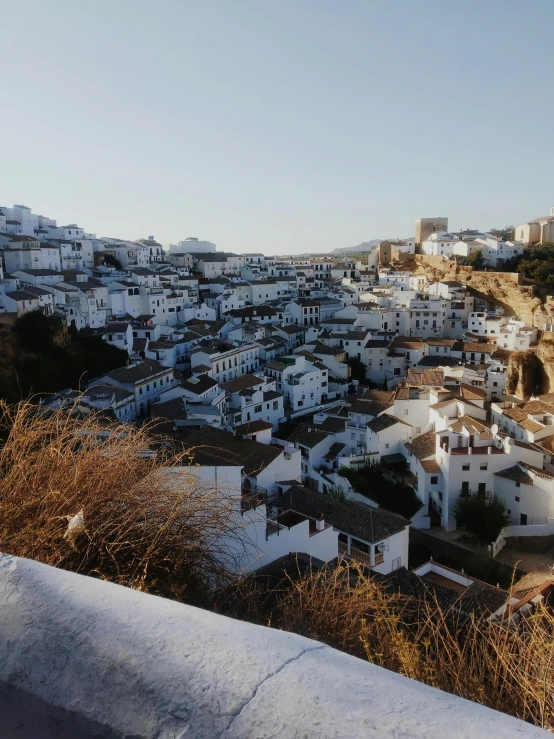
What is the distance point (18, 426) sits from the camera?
3475mm

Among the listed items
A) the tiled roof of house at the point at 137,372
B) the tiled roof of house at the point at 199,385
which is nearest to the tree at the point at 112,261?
the tiled roof of house at the point at 137,372

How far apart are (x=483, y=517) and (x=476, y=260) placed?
86.6 feet

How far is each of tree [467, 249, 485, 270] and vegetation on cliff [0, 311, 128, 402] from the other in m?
24.1

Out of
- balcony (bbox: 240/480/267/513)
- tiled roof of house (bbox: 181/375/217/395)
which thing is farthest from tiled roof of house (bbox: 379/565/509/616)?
tiled roof of house (bbox: 181/375/217/395)

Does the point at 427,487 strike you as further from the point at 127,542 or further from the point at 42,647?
the point at 42,647

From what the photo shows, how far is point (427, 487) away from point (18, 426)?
14.7 m

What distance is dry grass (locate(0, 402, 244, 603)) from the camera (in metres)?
2.87

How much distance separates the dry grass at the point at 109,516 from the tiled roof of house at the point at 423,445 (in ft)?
47.6

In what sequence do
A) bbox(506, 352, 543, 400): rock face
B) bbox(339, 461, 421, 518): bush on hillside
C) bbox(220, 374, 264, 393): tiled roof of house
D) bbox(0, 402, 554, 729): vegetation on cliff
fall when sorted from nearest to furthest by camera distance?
bbox(0, 402, 554, 729): vegetation on cliff → bbox(339, 461, 421, 518): bush on hillside → bbox(220, 374, 264, 393): tiled roof of house → bbox(506, 352, 543, 400): rock face

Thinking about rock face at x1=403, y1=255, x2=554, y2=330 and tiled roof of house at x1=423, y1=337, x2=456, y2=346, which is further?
rock face at x1=403, y1=255, x2=554, y2=330

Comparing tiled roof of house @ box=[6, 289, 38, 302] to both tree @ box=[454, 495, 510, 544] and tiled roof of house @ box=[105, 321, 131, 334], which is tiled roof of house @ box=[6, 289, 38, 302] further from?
Answer: tree @ box=[454, 495, 510, 544]

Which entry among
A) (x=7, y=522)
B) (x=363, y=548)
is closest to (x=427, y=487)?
(x=363, y=548)

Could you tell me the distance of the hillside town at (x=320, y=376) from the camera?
12242mm

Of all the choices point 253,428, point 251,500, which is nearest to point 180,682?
point 251,500
